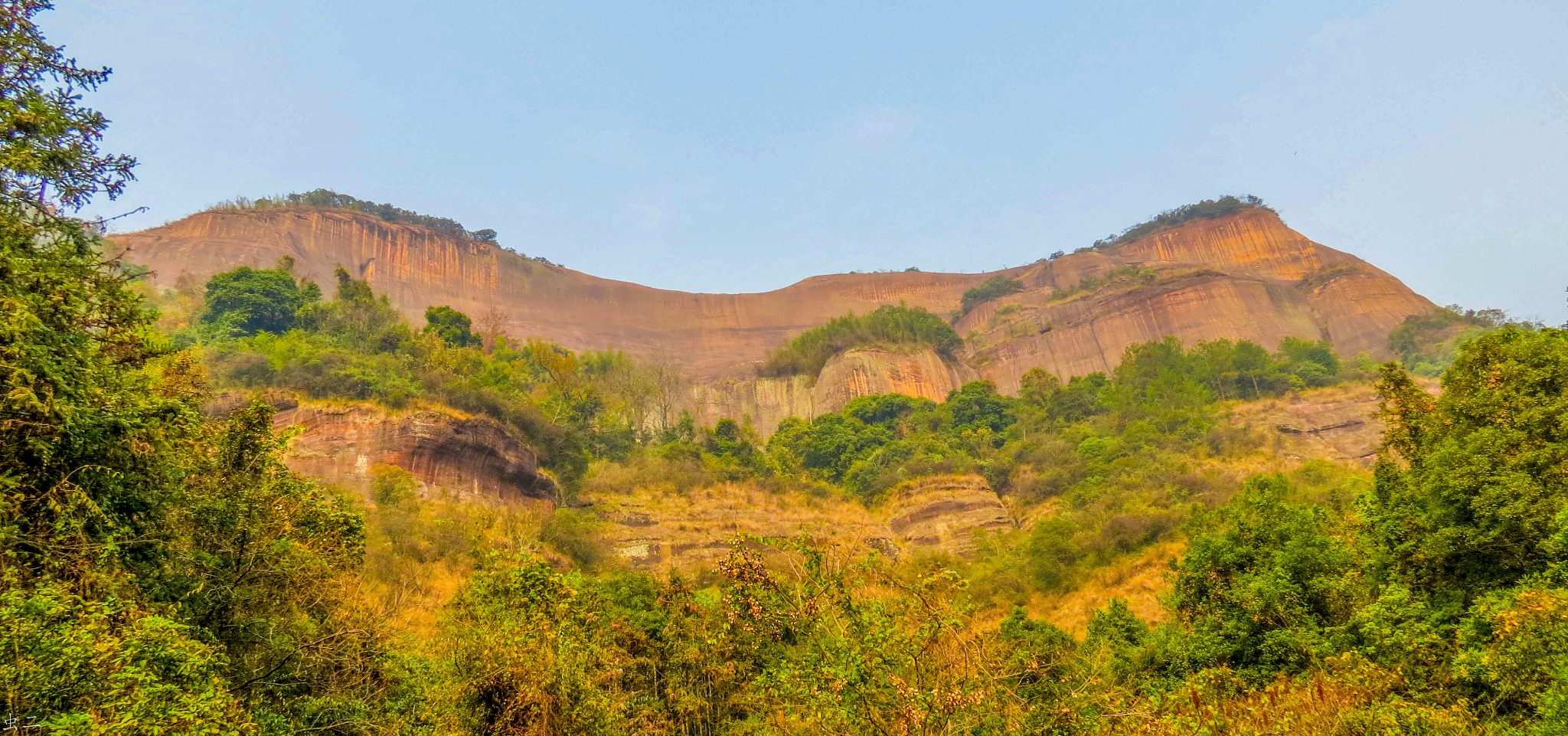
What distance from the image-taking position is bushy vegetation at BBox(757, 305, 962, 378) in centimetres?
7144

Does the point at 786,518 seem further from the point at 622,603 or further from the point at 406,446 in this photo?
the point at 622,603

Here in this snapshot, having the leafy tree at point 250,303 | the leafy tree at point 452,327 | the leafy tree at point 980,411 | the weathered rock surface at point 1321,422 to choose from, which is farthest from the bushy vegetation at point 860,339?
the leafy tree at point 250,303

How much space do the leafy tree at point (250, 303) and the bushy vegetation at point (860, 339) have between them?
1487 inches

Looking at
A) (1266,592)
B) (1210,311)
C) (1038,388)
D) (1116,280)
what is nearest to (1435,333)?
(1210,311)

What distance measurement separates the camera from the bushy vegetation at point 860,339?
234ft

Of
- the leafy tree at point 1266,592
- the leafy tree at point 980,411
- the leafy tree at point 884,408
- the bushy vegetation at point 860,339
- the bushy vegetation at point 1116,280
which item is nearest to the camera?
the leafy tree at point 1266,592

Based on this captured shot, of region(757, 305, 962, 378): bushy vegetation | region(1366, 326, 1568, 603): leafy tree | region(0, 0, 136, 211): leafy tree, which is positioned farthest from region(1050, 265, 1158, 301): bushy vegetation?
region(0, 0, 136, 211): leafy tree

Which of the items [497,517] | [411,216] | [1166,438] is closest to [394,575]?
[497,517]

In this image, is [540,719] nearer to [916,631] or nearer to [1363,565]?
[916,631]

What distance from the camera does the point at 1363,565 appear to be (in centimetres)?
1583

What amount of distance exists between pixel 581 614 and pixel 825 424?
41363 millimetres

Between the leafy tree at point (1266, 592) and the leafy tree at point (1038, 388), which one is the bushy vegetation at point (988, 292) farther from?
the leafy tree at point (1266, 592)

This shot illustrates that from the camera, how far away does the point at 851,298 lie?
372 ft

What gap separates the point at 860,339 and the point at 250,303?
42.4 m
